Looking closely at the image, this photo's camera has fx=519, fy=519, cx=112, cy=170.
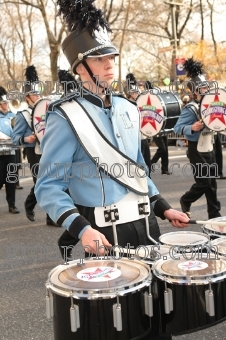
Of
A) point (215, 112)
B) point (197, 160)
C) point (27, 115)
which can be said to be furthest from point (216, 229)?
point (27, 115)

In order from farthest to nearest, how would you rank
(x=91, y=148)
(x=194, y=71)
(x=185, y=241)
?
(x=194, y=71), (x=185, y=241), (x=91, y=148)

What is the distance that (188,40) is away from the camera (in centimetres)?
2917

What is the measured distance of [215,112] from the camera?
6629mm

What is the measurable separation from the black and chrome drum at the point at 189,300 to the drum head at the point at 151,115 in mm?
6640

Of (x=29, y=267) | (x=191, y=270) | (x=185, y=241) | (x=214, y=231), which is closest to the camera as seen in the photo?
(x=191, y=270)

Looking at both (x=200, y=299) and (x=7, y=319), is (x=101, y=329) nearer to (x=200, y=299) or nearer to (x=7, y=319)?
(x=200, y=299)

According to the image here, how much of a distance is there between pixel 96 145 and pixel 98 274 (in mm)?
556

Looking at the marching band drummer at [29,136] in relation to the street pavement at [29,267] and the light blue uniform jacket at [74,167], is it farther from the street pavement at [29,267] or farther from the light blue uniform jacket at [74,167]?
the light blue uniform jacket at [74,167]

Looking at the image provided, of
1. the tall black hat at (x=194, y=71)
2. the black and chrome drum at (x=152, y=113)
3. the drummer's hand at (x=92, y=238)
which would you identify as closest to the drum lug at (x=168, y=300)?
the drummer's hand at (x=92, y=238)

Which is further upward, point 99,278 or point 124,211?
point 124,211

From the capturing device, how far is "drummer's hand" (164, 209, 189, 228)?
96.1 inches

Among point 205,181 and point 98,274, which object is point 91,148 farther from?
point 205,181

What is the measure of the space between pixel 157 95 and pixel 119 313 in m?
7.14

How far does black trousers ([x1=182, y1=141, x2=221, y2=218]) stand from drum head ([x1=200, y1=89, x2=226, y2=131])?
1.25 ft
